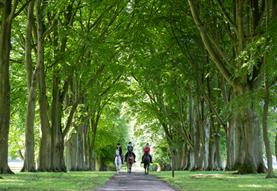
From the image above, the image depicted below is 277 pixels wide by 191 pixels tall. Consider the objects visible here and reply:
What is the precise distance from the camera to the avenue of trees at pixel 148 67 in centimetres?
2041

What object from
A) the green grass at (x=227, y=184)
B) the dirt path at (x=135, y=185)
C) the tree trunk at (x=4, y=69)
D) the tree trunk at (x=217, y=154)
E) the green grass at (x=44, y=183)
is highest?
the tree trunk at (x=4, y=69)

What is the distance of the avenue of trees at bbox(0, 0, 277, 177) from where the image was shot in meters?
20.4

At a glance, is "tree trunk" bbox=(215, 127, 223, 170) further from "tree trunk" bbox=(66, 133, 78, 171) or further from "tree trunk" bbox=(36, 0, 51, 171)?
"tree trunk" bbox=(36, 0, 51, 171)

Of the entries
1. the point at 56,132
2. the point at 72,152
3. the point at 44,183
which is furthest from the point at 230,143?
the point at 44,183

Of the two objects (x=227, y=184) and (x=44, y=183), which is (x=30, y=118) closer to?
(x=44, y=183)

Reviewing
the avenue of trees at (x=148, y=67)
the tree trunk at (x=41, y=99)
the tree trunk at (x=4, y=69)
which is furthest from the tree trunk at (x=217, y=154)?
the tree trunk at (x=4, y=69)

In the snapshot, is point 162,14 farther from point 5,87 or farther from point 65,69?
point 5,87

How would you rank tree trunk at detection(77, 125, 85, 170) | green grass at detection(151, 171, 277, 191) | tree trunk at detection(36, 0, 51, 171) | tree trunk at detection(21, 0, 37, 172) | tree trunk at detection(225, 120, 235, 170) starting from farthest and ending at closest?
tree trunk at detection(77, 125, 85, 170)
tree trunk at detection(225, 120, 235, 170)
tree trunk at detection(36, 0, 51, 171)
tree trunk at detection(21, 0, 37, 172)
green grass at detection(151, 171, 277, 191)

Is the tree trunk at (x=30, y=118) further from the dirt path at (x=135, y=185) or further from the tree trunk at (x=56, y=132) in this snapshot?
the dirt path at (x=135, y=185)

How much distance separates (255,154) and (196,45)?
9458 mm

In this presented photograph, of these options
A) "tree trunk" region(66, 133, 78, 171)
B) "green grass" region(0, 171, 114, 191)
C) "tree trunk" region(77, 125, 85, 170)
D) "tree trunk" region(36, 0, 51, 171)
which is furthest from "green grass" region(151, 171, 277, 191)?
"tree trunk" region(77, 125, 85, 170)

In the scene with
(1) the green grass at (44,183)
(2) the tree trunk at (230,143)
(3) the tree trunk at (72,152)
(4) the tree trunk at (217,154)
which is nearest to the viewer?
(1) the green grass at (44,183)

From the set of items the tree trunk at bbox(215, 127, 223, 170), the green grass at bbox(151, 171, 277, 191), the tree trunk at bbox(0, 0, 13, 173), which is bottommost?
the green grass at bbox(151, 171, 277, 191)

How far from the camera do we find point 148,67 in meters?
32.4
